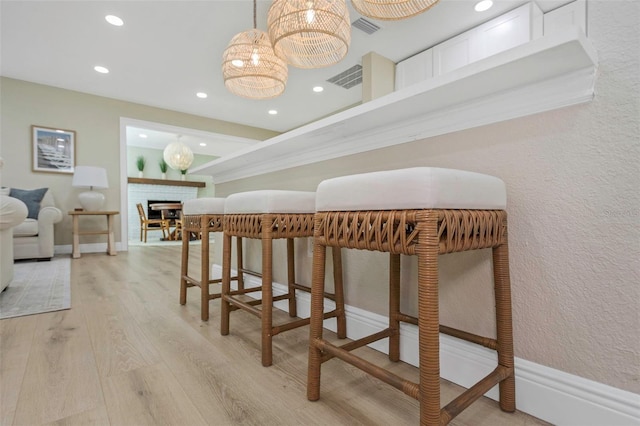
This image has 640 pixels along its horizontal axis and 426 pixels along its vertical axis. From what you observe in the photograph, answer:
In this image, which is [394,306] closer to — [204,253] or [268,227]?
[268,227]

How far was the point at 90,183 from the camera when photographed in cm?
394

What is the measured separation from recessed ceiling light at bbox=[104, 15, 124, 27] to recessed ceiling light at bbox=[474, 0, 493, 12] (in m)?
3.34

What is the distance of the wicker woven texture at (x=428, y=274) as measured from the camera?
1.85 feet

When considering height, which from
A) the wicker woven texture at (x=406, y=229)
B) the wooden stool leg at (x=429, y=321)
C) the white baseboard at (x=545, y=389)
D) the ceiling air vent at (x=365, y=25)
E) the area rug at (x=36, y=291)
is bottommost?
the area rug at (x=36, y=291)

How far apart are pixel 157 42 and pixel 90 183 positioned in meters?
2.04

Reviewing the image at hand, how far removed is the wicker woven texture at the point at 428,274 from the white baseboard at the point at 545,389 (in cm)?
5

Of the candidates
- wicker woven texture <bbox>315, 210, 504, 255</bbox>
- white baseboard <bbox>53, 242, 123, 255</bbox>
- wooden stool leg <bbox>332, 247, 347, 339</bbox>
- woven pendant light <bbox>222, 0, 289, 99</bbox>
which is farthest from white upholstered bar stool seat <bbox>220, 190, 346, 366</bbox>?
white baseboard <bbox>53, 242, 123, 255</bbox>

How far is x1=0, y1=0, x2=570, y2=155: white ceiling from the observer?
2.76 m

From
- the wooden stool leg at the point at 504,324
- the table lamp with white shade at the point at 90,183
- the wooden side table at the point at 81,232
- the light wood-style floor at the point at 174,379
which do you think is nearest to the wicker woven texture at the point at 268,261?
the light wood-style floor at the point at 174,379

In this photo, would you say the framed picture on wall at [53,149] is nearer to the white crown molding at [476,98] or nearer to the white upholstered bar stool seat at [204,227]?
the white upholstered bar stool seat at [204,227]

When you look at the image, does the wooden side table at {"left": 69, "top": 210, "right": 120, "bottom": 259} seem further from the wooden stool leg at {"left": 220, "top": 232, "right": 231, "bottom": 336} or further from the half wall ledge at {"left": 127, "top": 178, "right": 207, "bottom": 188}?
the wooden stool leg at {"left": 220, "top": 232, "right": 231, "bottom": 336}

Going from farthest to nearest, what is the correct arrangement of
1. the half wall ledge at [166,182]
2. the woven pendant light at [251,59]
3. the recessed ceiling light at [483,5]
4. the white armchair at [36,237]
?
the half wall ledge at [166,182], the white armchair at [36,237], the recessed ceiling light at [483,5], the woven pendant light at [251,59]

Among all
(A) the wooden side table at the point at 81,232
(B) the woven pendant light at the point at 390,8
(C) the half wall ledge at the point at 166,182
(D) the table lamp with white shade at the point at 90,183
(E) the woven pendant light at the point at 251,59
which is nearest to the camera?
(B) the woven pendant light at the point at 390,8

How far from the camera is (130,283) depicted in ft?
7.39
